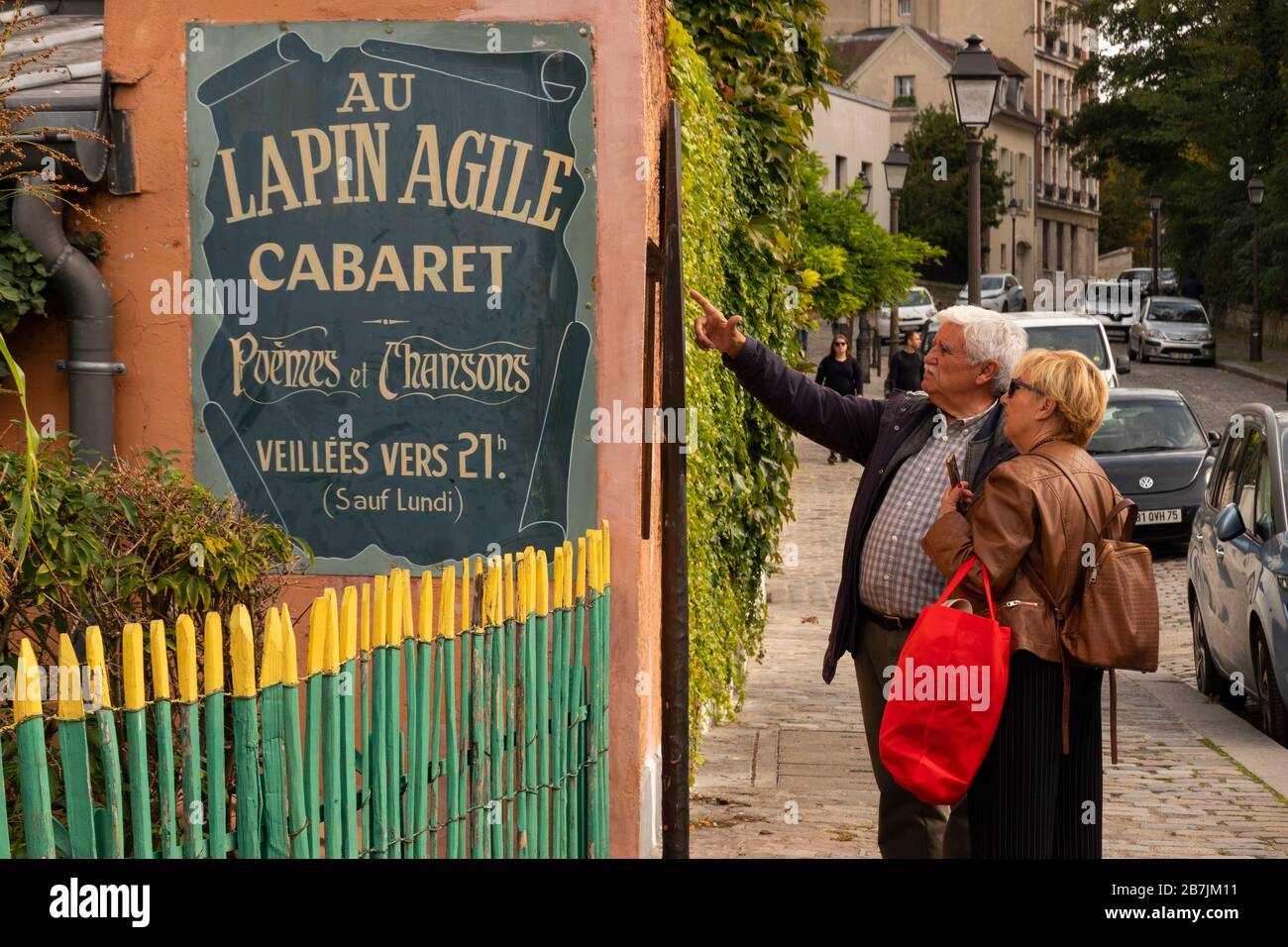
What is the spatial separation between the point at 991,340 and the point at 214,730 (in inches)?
113

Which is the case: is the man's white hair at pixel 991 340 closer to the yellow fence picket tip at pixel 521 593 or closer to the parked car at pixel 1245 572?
the yellow fence picket tip at pixel 521 593

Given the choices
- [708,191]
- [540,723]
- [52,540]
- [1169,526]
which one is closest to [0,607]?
[52,540]

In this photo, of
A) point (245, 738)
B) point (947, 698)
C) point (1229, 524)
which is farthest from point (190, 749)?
point (1229, 524)

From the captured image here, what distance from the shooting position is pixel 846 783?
8.16 m

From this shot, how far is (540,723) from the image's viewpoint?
16.6ft

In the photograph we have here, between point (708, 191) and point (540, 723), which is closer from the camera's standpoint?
point (540, 723)

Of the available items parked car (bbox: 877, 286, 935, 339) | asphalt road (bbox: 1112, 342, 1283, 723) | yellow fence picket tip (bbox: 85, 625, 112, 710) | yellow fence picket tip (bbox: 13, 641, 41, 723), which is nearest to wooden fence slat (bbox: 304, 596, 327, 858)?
yellow fence picket tip (bbox: 85, 625, 112, 710)

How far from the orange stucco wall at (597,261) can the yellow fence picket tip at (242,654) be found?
114 inches

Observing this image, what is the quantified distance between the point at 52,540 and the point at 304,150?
2.39 metres

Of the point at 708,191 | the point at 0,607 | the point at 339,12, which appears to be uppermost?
the point at 339,12
